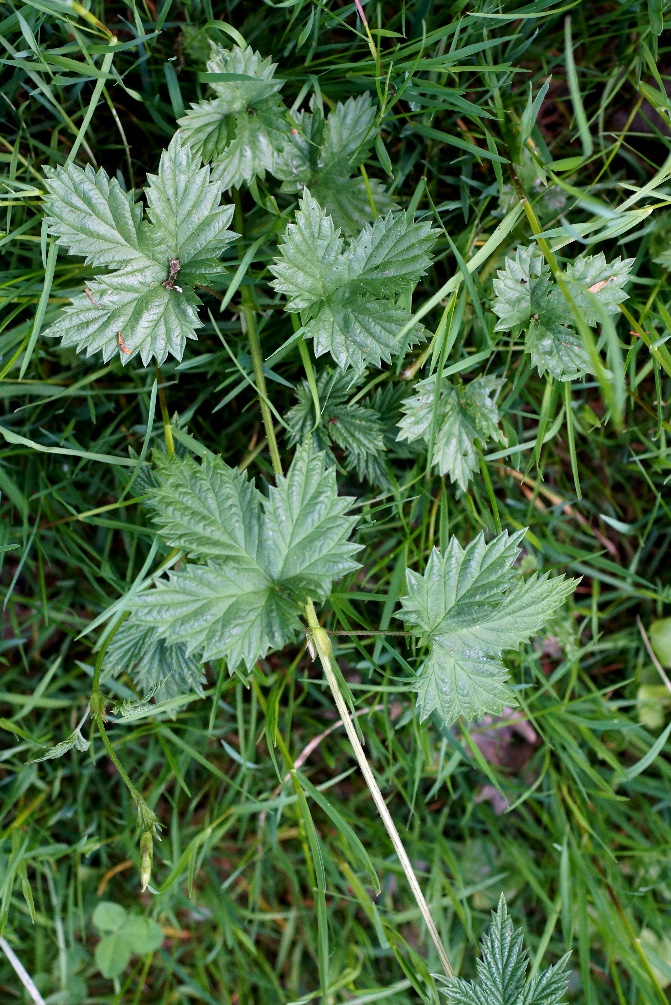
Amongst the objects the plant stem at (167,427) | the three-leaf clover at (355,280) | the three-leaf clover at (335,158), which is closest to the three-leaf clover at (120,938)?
the plant stem at (167,427)

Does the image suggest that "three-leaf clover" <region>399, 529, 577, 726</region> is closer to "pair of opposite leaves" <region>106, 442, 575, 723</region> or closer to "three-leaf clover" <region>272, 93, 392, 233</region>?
"pair of opposite leaves" <region>106, 442, 575, 723</region>

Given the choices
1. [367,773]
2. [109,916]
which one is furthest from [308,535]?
[109,916]

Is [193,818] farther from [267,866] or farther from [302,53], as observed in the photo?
[302,53]

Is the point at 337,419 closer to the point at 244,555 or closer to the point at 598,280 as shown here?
the point at 244,555

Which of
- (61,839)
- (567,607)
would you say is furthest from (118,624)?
(567,607)

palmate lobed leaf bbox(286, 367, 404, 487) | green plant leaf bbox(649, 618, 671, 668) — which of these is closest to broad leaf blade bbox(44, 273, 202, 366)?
palmate lobed leaf bbox(286, 367, 404, 487)

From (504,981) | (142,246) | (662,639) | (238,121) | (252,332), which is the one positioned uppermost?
(238,121)
